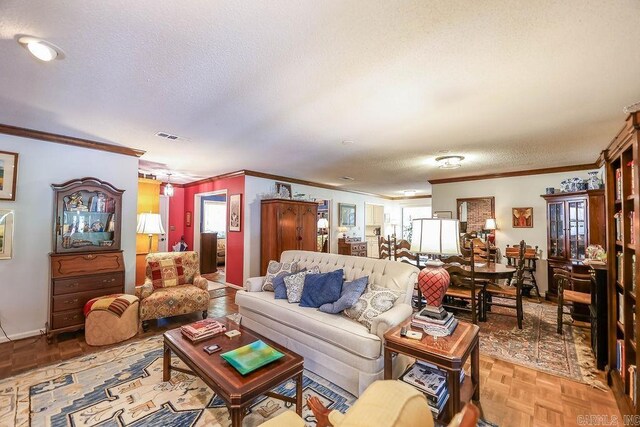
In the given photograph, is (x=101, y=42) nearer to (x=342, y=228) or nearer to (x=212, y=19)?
(x=212, y=19)

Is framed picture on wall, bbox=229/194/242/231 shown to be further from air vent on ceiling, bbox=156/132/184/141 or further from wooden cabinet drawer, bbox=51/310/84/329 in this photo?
wooden cabinet drawer, bbox=51/310/84/329

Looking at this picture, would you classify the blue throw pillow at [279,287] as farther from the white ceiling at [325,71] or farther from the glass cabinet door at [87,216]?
the glass cabinet door at [87,216]

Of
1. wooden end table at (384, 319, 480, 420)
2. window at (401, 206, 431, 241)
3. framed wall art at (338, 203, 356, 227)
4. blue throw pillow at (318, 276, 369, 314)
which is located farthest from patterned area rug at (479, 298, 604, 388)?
window at (401, 206, 431, 241)

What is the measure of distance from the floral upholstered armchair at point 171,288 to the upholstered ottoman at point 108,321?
0.17 m

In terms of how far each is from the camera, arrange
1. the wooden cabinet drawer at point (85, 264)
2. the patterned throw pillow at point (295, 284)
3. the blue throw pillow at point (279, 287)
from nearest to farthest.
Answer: the patterned throw pillow at point (295, 284)
the blue throw pillow at point (279, 287)
the wooden cabinet drawer at point (85, 264)

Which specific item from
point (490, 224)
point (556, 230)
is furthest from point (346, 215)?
point (556, 230)

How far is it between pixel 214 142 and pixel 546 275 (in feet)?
21.0

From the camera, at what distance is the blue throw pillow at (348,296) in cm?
252

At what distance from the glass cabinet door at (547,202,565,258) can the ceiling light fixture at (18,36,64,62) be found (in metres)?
6.91

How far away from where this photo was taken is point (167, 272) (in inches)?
153

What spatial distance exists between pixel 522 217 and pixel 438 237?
4.76m

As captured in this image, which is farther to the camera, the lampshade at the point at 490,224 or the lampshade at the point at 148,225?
the lampshade at the point at 490,224

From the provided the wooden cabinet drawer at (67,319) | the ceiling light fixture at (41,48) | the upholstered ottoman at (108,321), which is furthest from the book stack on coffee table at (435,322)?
the wooden cabinet drawer at (67,319)

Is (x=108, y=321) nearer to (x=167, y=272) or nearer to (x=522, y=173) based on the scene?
(x=167, y=272)
